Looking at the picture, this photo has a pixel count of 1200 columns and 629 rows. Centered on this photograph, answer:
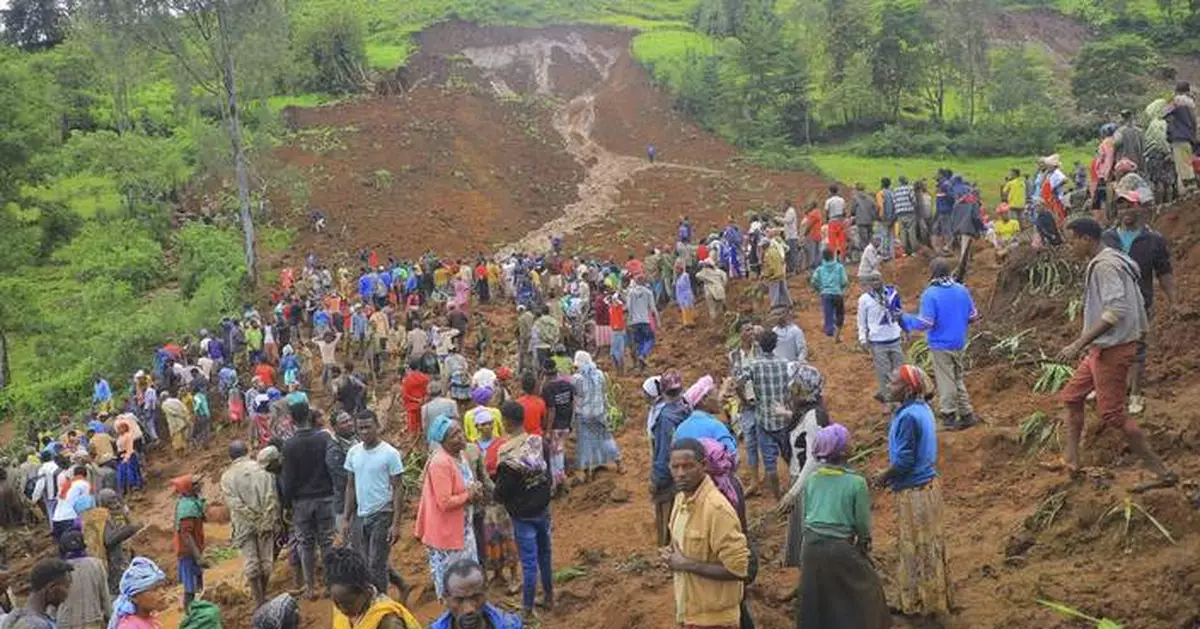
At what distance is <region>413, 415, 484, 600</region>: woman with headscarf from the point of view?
6164 mm

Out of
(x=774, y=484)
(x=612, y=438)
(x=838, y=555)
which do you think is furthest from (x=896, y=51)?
(x=838, y=555)

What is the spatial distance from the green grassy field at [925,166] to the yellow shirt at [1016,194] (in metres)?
21.4

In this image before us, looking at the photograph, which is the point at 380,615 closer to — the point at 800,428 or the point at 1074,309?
the point at 800,428

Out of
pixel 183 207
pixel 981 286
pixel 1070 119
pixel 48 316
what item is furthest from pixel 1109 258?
pixel 1070 119

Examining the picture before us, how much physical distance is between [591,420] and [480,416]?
3.21 m

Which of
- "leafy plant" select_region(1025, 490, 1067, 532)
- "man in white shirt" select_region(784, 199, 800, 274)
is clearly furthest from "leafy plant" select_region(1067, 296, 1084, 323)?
"man in white shirt" select_region(784, 199, 800, 274)

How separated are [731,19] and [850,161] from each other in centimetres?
2659

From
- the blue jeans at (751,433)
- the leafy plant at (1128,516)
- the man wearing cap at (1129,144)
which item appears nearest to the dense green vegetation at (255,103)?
the blue jeans at (751,433)

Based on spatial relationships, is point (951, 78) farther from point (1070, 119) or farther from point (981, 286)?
point (981, 286)

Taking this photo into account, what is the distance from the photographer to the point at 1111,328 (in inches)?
226

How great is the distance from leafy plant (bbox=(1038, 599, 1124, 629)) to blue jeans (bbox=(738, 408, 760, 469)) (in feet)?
10.2

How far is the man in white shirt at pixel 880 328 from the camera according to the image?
9023mm

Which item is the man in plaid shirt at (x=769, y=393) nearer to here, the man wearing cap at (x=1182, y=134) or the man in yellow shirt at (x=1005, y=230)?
the man wearing cap at (x=1182, y=134)

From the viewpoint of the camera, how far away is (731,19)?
65.3 m
